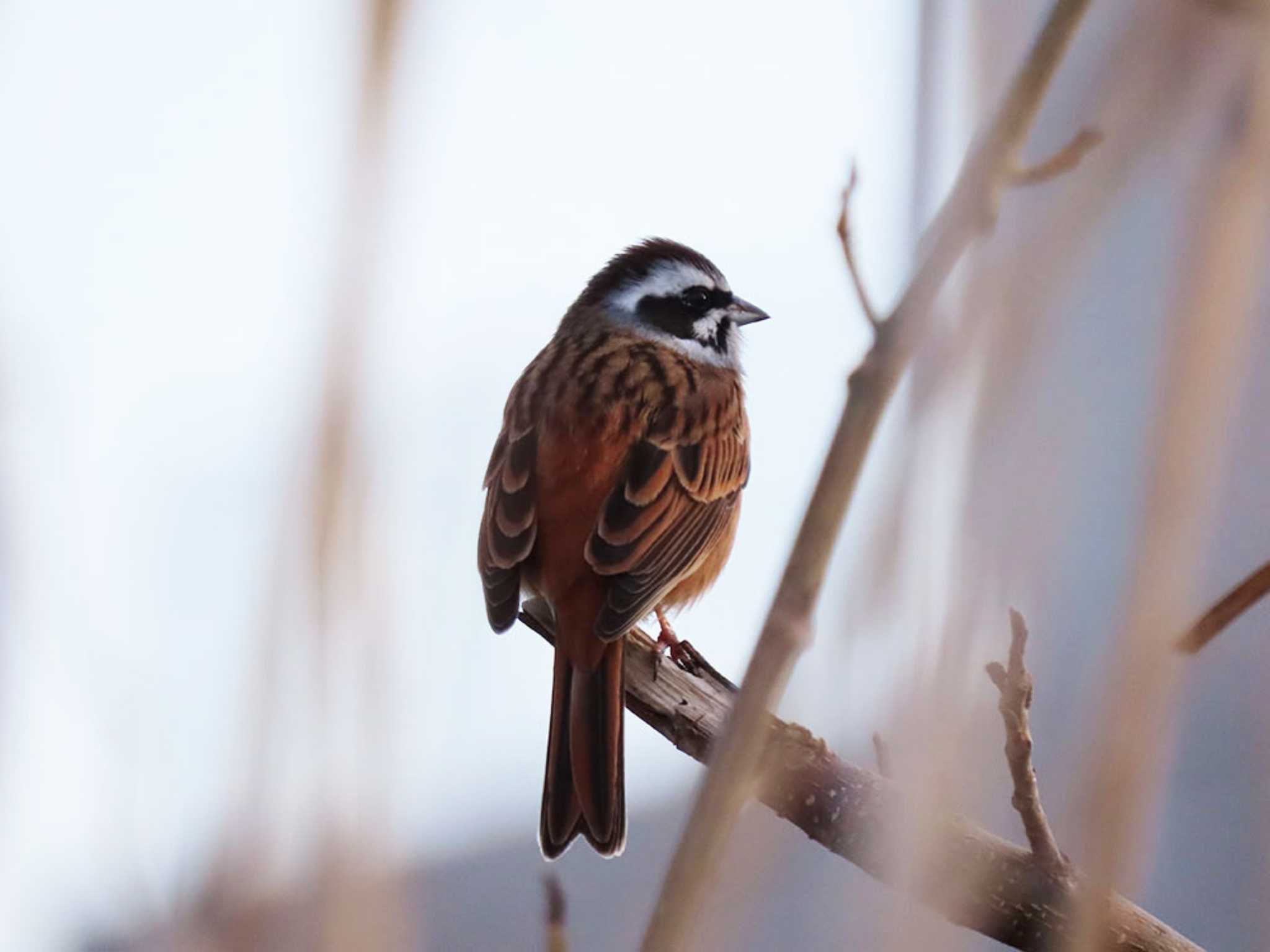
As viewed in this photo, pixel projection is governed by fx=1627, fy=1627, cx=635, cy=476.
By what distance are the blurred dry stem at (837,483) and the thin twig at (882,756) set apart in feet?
1.33

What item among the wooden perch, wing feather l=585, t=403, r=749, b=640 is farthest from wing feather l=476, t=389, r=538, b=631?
the wooden perch

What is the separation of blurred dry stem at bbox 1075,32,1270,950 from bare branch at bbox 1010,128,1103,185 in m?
0.12

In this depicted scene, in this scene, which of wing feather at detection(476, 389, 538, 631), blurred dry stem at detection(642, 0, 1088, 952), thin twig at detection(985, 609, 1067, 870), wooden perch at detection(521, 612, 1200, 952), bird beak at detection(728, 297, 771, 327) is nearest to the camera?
blurred dry stem at detection(642, 0, 1088, 952)

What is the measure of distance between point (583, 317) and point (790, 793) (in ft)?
7.34

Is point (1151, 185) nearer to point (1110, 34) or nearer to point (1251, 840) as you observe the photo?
point (1110, 34)

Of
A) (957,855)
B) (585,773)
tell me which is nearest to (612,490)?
(585,773)

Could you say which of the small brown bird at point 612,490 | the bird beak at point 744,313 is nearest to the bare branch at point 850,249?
the small brown bird at point 612,490

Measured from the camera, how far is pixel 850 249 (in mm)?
1434

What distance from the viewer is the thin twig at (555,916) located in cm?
124

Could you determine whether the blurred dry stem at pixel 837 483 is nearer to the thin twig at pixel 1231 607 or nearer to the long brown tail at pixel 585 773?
the thin twig at pixel 1231 607

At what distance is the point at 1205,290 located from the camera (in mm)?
1413

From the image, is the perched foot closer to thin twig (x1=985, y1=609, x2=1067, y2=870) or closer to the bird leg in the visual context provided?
the bird leg

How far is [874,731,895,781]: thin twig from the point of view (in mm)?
1511

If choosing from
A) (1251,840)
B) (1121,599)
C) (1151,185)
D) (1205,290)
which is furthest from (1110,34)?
(1251,840)
